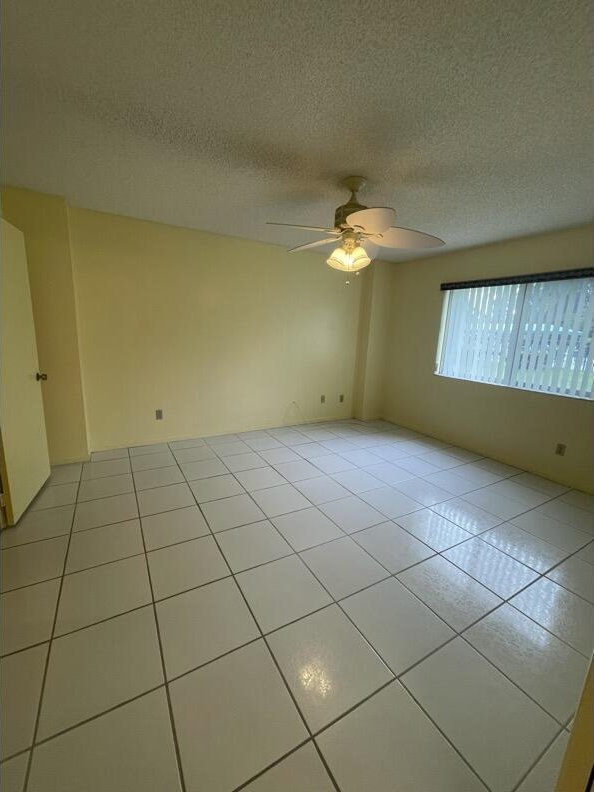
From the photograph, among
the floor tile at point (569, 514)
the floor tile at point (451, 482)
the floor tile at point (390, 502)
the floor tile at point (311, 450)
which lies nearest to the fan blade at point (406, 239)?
the floor tile at point (390, 502)

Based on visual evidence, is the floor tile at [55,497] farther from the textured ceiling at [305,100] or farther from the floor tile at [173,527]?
→ the textured ceiling at [305,100]

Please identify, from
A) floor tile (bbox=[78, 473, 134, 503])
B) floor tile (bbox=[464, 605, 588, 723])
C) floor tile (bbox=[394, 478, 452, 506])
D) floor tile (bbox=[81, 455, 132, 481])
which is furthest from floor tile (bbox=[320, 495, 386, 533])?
floor tile (bbox=[81, 455, 132, 481])

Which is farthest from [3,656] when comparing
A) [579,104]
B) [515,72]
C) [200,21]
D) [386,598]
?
[579,104]

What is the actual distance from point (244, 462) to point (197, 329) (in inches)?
62.9

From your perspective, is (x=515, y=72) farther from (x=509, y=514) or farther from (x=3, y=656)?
(x=3, y=656)

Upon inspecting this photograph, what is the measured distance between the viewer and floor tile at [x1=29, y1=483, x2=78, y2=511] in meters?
2.27

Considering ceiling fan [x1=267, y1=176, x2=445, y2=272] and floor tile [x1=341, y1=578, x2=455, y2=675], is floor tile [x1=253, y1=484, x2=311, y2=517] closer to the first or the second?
floor tile [x1=341, y1=578, x2=455, y2=675]

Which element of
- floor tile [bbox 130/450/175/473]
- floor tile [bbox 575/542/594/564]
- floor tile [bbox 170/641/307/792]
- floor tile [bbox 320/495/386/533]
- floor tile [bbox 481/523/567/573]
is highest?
floor tile [bbox 130/450/175/473]

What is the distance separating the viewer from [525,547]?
6.71 feet

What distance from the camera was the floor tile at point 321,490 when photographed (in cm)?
253

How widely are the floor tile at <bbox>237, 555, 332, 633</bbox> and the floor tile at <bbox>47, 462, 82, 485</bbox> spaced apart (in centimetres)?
191

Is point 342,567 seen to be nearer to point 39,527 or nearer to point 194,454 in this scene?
point 39,527

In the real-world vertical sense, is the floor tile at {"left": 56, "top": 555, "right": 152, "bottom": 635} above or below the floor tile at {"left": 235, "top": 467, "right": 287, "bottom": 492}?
below

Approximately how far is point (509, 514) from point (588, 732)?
83.0 inches
